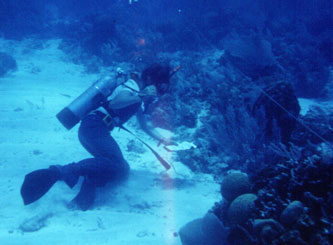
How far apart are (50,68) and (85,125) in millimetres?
8538

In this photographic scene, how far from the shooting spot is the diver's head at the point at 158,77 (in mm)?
4758

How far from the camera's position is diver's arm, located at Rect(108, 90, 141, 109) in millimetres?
4266

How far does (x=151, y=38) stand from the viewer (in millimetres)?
13969

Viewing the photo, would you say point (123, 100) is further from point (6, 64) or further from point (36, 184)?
point (6, 64)

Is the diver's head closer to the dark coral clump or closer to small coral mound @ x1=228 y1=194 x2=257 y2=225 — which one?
small coral mound @ x1=228 y1=194 x2=257 y2=225

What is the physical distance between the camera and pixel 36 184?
3.52 m

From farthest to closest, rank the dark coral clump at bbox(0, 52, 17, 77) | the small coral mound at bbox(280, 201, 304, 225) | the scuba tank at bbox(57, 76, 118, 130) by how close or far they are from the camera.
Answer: the dark coral clump at bbox(0, 52, 17, 77)
the scuba tank at bbox(57, 76, 118, 130)
the small coral mound at bbox(280, 201, 304, 225)

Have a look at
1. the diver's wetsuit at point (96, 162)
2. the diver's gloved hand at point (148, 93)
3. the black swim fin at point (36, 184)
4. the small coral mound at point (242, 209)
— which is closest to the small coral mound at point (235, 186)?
the small coral mound at point (242, 209)

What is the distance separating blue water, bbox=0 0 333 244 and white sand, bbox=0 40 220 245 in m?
0.66

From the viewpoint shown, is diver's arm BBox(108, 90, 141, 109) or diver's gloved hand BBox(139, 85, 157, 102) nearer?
diver's arm BBox(108, 90, 141, 109)

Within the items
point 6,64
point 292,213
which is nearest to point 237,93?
point 292,213

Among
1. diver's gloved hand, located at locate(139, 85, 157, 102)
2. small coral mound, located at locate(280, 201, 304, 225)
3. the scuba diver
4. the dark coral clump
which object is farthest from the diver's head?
the dark coral clump

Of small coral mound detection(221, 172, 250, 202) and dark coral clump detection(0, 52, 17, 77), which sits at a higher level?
dark coral clump detection(0, 52, 17, 77)

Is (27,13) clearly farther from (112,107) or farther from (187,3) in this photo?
(112,107)
